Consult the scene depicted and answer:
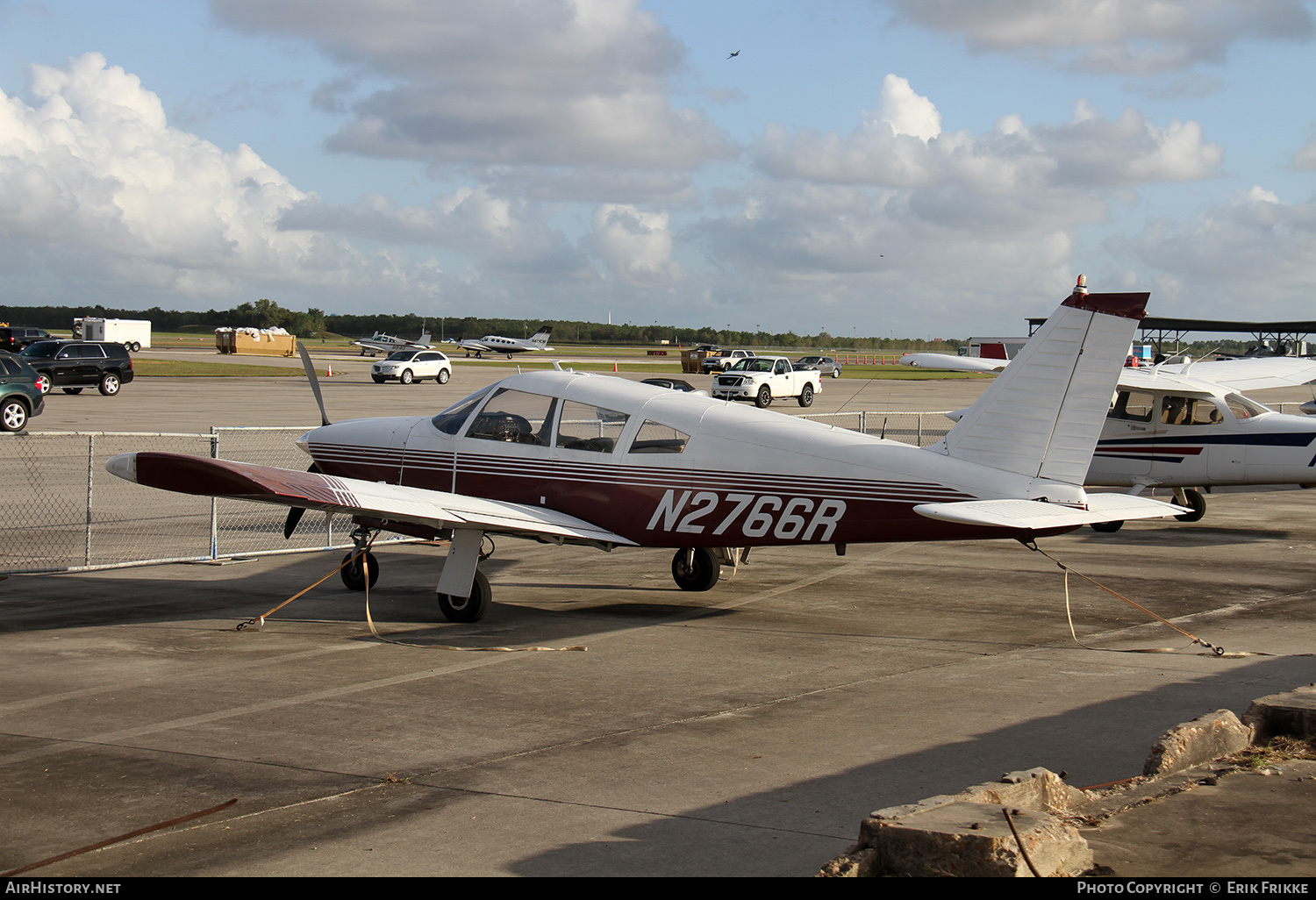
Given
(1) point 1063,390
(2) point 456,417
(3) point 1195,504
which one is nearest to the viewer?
(1) point 1063,390

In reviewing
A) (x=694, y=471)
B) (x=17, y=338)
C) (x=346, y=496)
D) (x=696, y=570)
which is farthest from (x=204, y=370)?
(x=694, y=471)

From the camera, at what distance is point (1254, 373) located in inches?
846

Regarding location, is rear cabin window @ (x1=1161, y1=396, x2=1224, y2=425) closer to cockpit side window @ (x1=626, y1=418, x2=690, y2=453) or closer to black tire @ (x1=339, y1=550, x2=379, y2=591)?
cockpit side window @ (x1=626, y1=418, x2=690, y2=453)

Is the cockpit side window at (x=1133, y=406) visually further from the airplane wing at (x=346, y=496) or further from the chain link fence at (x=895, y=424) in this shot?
the airplane wing at (x=346, y=496)

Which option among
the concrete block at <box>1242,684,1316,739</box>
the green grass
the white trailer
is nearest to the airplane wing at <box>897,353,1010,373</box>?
the concrete block at <box>1242,684,1316,739</box>

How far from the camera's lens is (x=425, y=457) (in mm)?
11375

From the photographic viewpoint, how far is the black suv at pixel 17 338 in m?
51.5

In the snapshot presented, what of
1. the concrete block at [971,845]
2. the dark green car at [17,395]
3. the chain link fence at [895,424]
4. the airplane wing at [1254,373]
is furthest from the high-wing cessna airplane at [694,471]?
the dark green car at [17,395]

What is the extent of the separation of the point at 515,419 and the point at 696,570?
2.59 meters

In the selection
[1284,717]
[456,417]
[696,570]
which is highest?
[456,417]

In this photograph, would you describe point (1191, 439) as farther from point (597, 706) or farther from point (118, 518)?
point (118, 518)

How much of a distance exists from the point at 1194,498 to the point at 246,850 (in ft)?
53.3
